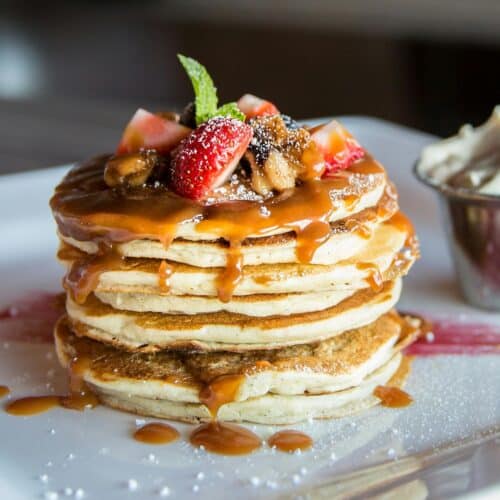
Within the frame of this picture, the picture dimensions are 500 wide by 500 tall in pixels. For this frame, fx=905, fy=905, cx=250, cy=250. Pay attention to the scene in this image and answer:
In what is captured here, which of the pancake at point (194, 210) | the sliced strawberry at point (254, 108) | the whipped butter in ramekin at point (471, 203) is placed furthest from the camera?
the whipped butter in ramekin at point (471, 203)

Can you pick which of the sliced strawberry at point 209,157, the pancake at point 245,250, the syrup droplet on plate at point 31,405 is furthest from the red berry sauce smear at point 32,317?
the sliced strawberry at point 209,157

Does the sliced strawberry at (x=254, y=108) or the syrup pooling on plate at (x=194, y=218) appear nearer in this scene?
the syrup pooling on plate at (x=194, y=218)

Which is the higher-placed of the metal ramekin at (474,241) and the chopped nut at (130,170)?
the chopped nut at (130,170)

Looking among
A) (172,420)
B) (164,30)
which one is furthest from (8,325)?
(164,30)

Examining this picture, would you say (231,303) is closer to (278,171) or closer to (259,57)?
(278,171)

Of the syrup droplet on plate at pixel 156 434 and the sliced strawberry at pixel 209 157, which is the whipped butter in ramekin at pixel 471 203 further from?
the syrup droplet on plate at pixel 156 434

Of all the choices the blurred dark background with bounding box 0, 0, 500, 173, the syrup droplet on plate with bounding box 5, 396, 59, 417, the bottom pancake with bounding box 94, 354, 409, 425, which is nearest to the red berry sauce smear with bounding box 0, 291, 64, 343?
the syrup droplet on plate with bounding box 5, 396, 59, 417
